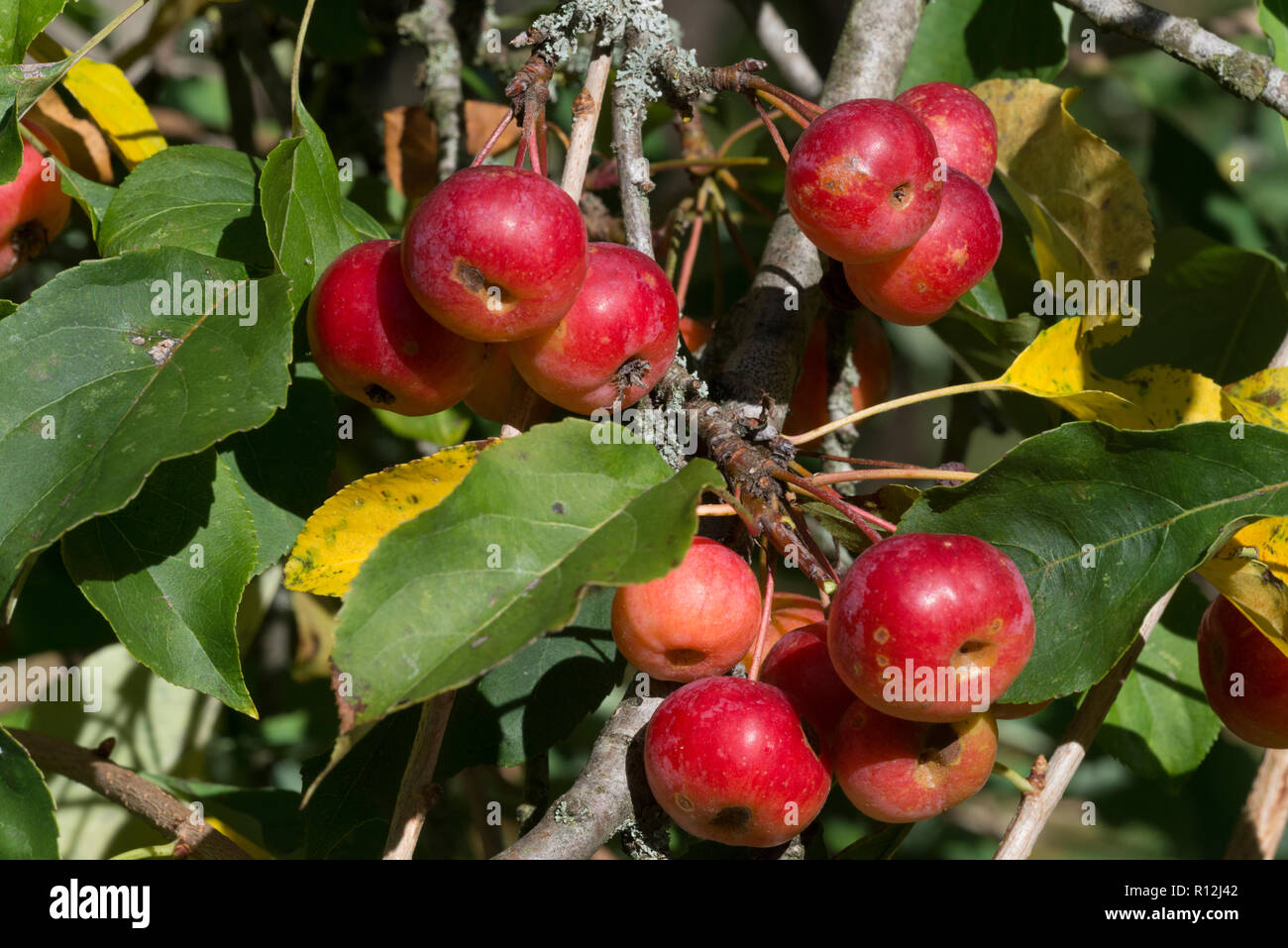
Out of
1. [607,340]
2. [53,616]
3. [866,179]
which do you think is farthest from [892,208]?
[53,616]

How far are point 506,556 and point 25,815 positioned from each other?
609mm

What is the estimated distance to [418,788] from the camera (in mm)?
1026

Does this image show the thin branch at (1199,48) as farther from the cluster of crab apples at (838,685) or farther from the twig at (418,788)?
the twig at (418,788)

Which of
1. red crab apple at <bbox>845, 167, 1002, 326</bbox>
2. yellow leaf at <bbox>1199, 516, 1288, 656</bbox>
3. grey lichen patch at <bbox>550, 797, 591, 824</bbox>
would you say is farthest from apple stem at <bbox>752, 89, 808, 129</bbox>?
grey lichen patch at <bbox>550, 797, 591, 824</bbox>

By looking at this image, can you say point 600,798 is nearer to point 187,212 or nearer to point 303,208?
point 303,208

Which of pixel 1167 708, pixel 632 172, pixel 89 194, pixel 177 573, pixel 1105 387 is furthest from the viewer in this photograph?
pixel 1167 708

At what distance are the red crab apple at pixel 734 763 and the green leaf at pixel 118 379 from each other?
475 mm

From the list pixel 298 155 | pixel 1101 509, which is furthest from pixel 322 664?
pixel 1101 509

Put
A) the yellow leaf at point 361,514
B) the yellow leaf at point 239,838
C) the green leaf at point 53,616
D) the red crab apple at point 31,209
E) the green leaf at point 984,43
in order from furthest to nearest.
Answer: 1. the green leaf at point 53,616
2. the green leaf at point 984,43
3. the yellow leaf at point 239,838
4. the red crab apple at point 31,209
5. the yellow leaf at point 361,514

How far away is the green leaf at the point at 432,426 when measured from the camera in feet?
5.68

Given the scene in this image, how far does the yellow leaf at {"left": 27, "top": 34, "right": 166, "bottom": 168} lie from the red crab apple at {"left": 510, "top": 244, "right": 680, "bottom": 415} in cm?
81

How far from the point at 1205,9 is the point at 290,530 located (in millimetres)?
6379

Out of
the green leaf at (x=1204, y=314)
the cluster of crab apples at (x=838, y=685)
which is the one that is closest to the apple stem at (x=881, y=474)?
the cluster of crab apples at (x=838, y=685)

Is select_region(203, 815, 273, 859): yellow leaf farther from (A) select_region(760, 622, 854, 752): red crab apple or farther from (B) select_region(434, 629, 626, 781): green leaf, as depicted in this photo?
(A) select_region(760, 622, 854, 752): red crab apple
